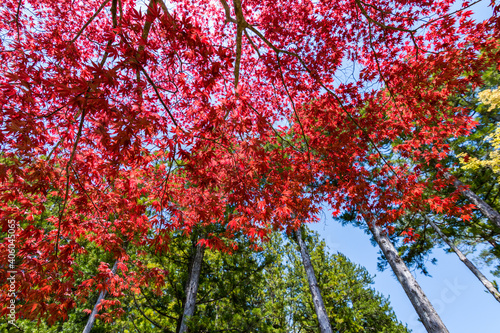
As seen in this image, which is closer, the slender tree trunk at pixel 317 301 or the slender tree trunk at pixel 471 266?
the slender tree trunk at pixel 317 301

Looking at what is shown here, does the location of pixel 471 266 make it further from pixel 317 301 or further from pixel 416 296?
pixel 317 301

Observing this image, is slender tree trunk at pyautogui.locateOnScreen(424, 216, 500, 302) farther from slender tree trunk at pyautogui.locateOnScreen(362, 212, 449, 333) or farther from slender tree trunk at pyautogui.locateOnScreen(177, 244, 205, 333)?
slender tree trunk at pyautogui.locateOnScreen(177, 244, 205, 333)

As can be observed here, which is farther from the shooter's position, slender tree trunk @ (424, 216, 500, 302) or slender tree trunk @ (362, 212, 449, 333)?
slender tree trunk @ (424, 216, 500, 302)

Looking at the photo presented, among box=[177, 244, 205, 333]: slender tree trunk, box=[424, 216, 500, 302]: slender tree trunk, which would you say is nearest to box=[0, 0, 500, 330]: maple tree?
box=[177, 244, 205, 333]: slender tree trunk

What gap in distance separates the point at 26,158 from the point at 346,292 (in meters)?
10.2

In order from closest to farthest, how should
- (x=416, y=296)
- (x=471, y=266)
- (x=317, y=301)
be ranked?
1. (x=416, y=296)
2. (x=317, y=301)
3. (x=471, y=266)

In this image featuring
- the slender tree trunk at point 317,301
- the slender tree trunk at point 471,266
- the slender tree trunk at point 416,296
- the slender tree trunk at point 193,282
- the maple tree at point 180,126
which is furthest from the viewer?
the slender tree trunk at point 471,266

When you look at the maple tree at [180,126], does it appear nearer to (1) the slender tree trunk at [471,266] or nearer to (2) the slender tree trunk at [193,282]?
(2) the slender tree trunk at [193,282]

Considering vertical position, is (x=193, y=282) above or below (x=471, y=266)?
below

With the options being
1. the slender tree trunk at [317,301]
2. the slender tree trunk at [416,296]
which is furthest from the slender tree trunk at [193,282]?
the slender tree trunk at [416,296]

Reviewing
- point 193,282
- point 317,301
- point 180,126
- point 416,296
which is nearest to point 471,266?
point 416,296

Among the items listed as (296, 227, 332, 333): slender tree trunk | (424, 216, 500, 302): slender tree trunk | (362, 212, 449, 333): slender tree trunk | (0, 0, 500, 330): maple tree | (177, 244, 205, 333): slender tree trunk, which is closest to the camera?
(0, 0, 500, 330): maple tree

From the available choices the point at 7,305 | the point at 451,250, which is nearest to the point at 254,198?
the point at 7,305

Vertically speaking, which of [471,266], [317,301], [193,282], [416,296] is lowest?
[416,296]
